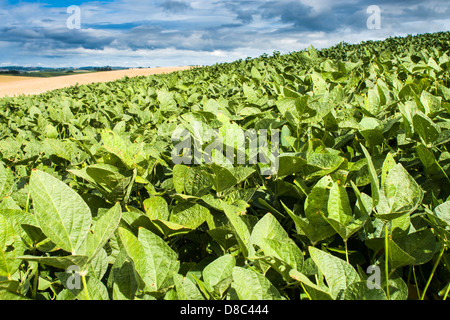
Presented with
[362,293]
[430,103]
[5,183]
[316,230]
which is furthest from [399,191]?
[5,183]

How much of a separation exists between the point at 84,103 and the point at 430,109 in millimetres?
4274

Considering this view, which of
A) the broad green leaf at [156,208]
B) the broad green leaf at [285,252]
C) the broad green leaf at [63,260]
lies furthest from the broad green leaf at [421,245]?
the broad green leaf at [63,260]

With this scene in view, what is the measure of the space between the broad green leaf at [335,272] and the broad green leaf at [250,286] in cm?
14

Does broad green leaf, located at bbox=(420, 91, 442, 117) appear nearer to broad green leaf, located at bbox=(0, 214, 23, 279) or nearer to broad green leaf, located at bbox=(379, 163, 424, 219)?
broad green leaf, located at bbox=(379, 163, 424, 219)

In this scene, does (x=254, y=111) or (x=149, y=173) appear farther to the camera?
(x=254, y=111)

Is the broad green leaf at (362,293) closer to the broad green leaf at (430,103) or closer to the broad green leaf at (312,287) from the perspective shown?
the broad green leaf at (312,287)

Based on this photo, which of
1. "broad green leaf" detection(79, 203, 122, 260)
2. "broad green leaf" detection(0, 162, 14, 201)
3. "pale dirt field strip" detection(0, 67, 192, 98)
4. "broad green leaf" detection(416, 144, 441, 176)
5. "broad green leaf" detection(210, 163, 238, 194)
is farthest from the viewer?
"pale dirt field strip" detection(0, 67, 192, 98)

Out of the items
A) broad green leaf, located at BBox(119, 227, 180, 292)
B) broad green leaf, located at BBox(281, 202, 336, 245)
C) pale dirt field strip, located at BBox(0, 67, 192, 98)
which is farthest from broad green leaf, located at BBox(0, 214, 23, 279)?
pale dirt field strip, located at BBox(0, 67, 192, 98)

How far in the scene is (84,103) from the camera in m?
4.55

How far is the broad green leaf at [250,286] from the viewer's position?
30.6 inches

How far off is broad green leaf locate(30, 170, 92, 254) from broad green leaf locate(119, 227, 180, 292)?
139mm

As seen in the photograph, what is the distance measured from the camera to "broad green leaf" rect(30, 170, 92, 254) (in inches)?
34.1
